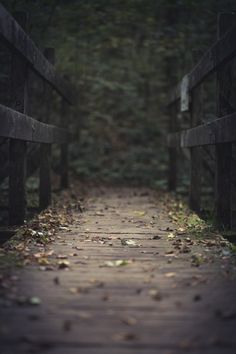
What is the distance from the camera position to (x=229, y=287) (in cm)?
356

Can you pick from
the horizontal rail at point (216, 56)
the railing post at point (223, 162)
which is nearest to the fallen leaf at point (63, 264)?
the railing post at point (223, 162)

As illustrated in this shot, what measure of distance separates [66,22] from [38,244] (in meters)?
6.88

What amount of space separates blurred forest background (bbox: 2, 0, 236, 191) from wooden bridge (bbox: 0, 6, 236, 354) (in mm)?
4005

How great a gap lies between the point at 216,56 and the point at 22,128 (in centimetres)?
228

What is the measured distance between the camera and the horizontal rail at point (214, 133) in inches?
197

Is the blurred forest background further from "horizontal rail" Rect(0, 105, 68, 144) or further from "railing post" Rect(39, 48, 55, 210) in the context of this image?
"horizontal rail" Rect(0, 105, 68, 144)

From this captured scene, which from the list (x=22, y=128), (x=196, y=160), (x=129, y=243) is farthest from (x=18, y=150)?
(x=196, y=160)

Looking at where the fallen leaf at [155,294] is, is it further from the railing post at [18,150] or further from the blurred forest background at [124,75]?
the blurred forest background at [124,75]

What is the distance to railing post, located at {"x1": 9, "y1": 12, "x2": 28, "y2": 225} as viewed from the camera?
5.80 meters

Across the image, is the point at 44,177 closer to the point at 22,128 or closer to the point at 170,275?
the point at 22,128

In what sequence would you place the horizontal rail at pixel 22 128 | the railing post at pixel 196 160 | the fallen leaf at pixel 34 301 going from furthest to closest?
the railing post at pixel 196 160, the horizontal rail at pixel 22 128, the fallen leaf at pixel 34 301

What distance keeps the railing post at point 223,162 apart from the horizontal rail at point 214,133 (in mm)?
186

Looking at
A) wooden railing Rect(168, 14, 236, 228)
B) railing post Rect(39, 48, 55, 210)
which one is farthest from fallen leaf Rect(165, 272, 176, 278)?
railing post Rect(39, 48, 55, 210)

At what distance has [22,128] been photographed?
5.64 m
